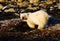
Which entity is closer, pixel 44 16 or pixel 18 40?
pixel 18 40

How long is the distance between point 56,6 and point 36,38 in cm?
1305

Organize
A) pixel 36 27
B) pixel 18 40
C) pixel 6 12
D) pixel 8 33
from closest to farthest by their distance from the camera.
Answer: pixel 18 40 → pixel 8 33 → pixel 36 27 → pixel 6 12

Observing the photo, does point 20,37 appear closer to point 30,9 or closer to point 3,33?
point 3,33

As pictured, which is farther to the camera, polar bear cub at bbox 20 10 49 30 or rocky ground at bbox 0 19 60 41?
polar bear cub at bbox 20 10 49 30

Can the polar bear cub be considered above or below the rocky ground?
above

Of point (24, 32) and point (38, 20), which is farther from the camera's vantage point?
point (38, 20)

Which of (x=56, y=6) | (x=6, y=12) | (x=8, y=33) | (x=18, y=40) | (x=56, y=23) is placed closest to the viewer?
(x=18, y=40)

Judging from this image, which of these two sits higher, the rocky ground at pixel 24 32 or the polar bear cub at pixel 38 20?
the polar bear cub at pixel 38 20

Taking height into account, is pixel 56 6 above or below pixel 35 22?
below

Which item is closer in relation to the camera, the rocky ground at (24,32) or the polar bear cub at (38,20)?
the rocky ground at (24,32)

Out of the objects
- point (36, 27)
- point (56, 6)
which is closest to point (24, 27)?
point (36, 27)

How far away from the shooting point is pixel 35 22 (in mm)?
19906

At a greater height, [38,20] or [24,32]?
[38,20]

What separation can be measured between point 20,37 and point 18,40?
0.70 meters
